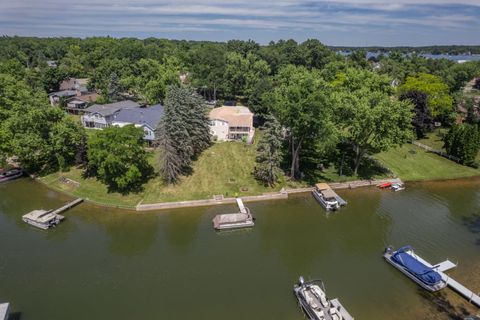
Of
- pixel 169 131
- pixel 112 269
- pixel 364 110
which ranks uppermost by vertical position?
pixel 364 110

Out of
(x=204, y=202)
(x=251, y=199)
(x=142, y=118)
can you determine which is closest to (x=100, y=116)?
(x=142, y=118)

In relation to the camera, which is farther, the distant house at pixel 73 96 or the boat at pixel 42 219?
the distant house at pixel 73 96

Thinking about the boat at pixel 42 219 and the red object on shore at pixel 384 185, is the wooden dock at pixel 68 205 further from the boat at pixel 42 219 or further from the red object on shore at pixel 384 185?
the red object on shore at pixel 384 185

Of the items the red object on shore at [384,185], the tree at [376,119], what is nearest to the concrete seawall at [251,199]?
the red object on shore at [384,185]

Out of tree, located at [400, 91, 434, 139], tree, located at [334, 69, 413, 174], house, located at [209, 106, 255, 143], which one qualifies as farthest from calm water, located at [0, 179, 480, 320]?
tree, located at [400, 91, 434, 139]

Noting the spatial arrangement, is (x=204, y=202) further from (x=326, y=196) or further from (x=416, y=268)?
(x=416, y=268)

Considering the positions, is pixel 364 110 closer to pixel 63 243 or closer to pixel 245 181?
pixel 245 181

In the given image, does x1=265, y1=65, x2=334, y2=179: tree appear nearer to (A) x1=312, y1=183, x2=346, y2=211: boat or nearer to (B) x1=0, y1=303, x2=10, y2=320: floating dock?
(A) x1=312, y1=183, x2=346, y2=211: boat

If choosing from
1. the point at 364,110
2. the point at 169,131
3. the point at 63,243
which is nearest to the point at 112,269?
the point at 63,243
